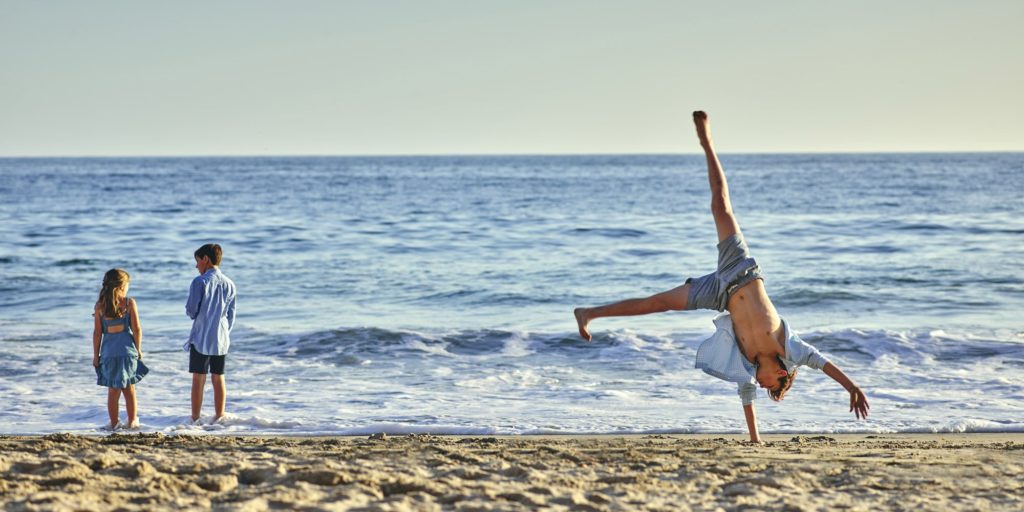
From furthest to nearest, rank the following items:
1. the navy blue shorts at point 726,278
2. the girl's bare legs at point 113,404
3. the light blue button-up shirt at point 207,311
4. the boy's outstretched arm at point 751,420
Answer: the light blue button-up shirt at point 207,311 < the girl's bare legs at point 113,404 < the boy's outstretched arm at point 751,420 < the navy blue shorts at point 726,278

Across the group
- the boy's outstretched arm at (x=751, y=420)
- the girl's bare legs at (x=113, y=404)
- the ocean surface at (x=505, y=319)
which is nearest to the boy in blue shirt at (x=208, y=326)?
the ocean surface at (x=505, y=319)

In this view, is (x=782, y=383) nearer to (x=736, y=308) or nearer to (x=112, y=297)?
(x=736, y=308)

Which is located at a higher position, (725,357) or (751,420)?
(725,357)

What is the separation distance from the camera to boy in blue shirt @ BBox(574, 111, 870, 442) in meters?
5.96

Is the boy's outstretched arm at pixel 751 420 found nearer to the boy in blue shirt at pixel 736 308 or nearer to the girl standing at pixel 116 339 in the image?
the boy in blue shirt at pixel 736 308

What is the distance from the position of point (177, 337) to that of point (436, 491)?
8.60 metres

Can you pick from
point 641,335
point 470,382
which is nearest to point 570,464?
point 470,382

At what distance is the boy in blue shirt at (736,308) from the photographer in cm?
596

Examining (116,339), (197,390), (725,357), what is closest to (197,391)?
(197,390)

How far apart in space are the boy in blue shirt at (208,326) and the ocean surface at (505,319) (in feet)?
1.01

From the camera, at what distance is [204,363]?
27.2ft

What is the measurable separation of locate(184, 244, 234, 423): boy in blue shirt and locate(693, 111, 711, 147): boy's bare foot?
408cm

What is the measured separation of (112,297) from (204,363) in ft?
2.96

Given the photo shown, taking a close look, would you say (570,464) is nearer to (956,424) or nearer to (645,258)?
(956,424)
